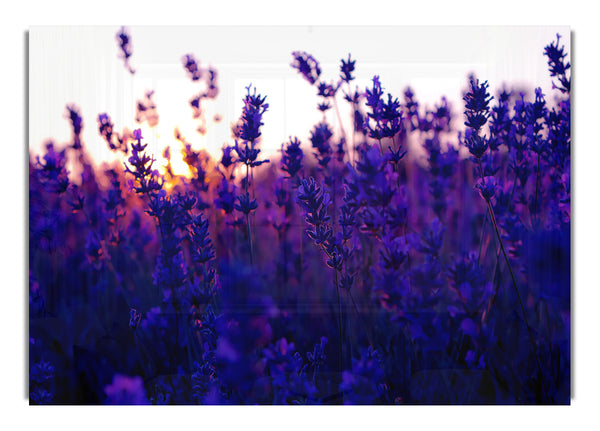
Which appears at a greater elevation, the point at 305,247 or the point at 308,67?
the point at 308,67

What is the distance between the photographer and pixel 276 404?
7.79ft

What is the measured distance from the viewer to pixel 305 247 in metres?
2.35

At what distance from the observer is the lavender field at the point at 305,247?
2.35m

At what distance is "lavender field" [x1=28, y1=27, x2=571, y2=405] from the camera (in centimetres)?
235

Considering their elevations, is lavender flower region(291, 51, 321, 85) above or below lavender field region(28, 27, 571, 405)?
above

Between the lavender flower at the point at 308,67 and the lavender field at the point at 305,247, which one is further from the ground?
the lavender flower at the point at 308,67
